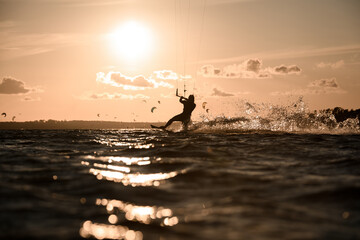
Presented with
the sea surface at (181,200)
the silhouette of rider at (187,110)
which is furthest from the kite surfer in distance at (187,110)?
the sea surface at (181,200)

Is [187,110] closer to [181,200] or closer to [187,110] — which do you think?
[187,110]

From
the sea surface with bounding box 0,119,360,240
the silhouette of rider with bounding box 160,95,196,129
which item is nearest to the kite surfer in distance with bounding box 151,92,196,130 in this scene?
the silhouette of rider with bounding box 160,95,196,129

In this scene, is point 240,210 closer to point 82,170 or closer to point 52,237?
point 52,237

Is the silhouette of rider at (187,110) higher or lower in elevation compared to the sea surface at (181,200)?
higher

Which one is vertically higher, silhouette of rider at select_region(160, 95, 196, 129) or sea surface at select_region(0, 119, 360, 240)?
silhouette of rider at select_region(160, 95, 196, 129)

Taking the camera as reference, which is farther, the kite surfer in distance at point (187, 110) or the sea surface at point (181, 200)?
the kite surfer in distance at point (187, 110)

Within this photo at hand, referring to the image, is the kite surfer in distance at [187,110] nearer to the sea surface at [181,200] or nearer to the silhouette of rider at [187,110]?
the silhouette of rider at [187,110]

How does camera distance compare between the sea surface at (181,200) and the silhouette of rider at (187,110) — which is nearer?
the sea surface at (181,200)

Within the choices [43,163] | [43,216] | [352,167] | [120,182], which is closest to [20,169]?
[43,163]

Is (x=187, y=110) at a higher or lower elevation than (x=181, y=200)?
higher

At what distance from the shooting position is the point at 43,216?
437 centimetres

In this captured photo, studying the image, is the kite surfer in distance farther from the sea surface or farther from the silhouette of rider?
the sea surface

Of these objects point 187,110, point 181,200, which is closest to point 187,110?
point 187,110

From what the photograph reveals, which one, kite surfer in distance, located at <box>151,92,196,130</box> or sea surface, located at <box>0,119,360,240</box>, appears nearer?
sea surface, located at <box>0,119,360,240</box>
